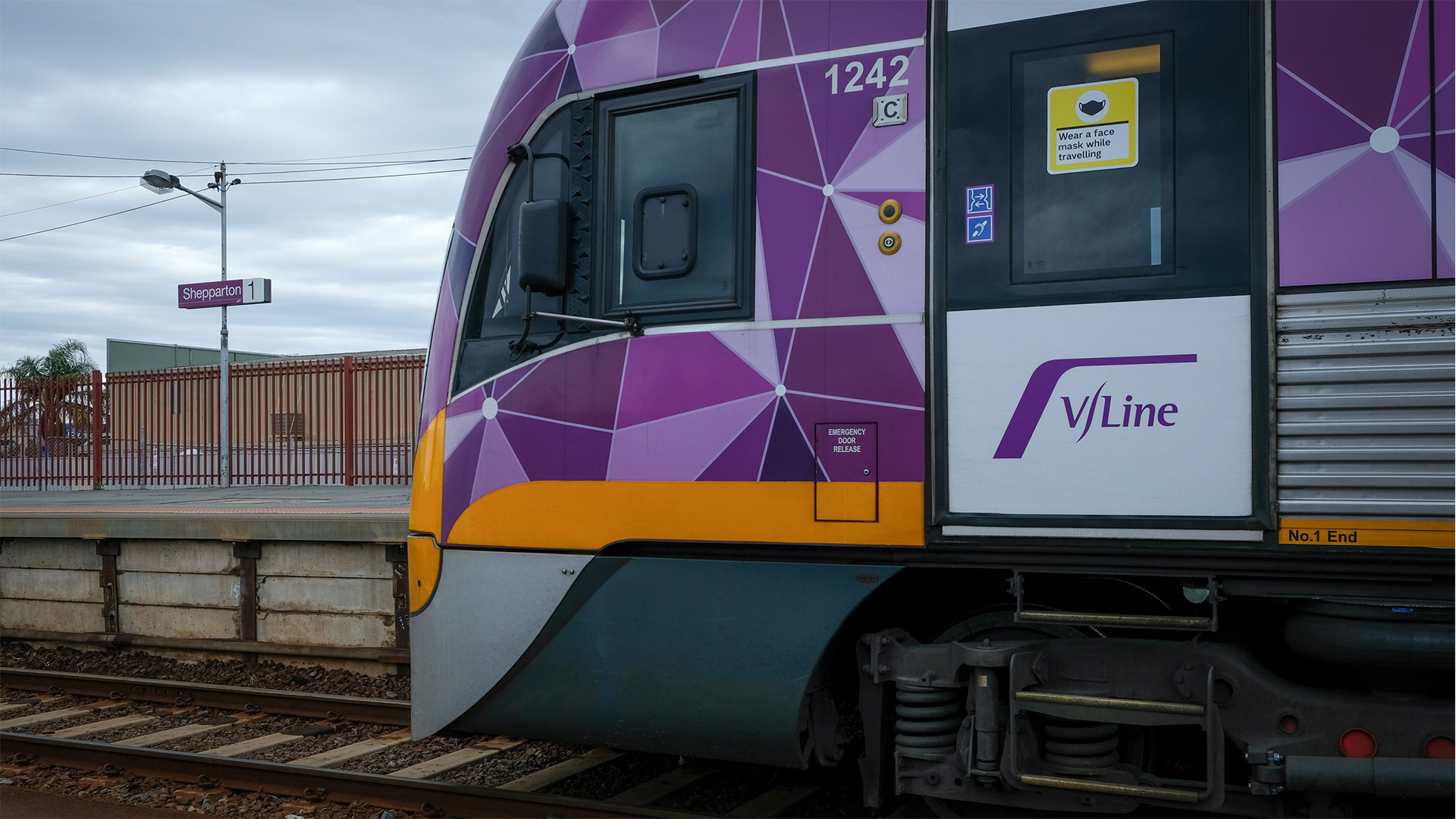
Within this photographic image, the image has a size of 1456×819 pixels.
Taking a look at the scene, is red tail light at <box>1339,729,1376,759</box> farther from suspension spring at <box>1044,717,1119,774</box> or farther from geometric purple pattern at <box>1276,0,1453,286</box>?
geometric purple pattern at <box>1276,0,1453,286</box>

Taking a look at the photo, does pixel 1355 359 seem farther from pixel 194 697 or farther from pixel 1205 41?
pixel 194 697

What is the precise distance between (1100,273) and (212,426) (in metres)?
18.1

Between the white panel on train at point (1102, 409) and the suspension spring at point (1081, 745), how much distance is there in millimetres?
832

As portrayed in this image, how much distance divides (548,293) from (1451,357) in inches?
117

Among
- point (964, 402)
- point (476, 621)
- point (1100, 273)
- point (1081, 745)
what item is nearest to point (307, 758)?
point (476, 621)

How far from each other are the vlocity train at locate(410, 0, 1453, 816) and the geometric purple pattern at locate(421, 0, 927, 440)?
1cm

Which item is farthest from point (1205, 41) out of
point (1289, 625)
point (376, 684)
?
point (376, 684)

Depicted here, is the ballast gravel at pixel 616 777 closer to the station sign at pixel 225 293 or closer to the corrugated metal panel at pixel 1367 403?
the corrugated metal panel at pixel 1367 403

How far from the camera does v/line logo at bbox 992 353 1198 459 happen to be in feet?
10.6

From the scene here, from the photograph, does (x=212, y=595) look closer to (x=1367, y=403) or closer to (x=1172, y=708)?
(x=1172, y=708)

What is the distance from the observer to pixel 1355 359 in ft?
10.1

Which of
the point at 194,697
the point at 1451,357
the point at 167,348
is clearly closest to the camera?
the point at 1451,357

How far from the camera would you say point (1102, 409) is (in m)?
3.28

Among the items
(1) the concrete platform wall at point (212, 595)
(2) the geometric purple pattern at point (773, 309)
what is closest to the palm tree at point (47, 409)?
(1) the concrete platform wall at point (212, 595)
